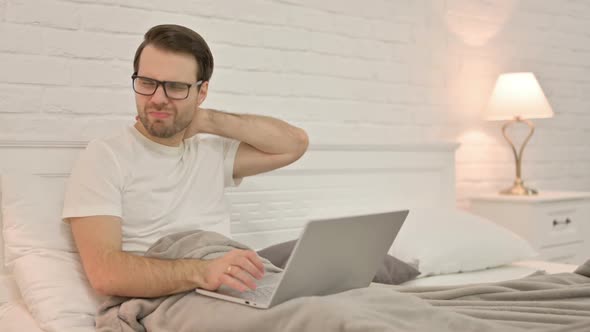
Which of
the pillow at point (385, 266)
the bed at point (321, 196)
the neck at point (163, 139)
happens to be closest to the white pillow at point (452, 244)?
the bed at point (321, 196)

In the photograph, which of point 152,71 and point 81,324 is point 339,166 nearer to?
point 152,71

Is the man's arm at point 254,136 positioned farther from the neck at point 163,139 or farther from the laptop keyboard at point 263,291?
the laptop keyboard at point 263,291

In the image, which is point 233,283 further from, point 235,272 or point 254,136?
point 254,136

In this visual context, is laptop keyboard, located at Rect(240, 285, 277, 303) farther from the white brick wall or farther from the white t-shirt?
the white brick wall

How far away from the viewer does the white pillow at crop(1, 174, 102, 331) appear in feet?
→ 5.57

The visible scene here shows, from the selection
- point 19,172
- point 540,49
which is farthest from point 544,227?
point 19,172

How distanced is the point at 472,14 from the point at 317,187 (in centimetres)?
132

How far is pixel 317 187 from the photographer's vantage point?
2.89 metres

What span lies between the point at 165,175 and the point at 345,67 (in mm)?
1317

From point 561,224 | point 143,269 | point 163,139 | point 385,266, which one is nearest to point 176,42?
point 163,139

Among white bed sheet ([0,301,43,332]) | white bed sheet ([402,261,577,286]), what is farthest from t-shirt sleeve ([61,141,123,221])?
white bed sheet ([402,261,577,286])

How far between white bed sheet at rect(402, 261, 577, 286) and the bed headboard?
1.87 feet

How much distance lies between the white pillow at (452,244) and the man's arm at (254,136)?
551 mm

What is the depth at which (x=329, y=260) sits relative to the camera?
145 cm
